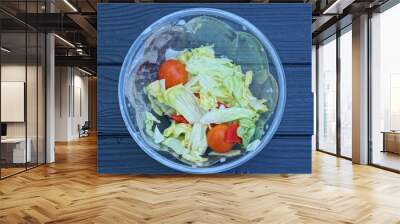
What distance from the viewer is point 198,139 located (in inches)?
220

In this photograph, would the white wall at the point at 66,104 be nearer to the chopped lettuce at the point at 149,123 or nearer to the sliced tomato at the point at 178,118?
the chopped lettuce at the point at 149,123

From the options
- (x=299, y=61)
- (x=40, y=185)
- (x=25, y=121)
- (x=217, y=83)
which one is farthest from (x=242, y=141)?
(x=25, y=121)

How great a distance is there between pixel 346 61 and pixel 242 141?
4741 mm

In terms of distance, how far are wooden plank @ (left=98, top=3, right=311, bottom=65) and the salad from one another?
65 cm

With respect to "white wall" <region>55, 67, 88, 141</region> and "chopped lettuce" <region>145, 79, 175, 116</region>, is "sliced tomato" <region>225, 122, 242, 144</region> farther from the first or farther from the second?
"white wall" <region>55, 67, 88, 141</region>

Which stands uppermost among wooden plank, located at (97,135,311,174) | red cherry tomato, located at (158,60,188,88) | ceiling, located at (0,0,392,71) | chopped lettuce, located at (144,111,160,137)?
ceiling, located at (0,0,392,71)

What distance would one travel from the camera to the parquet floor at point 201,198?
3.90m

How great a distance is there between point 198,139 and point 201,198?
1.05 m

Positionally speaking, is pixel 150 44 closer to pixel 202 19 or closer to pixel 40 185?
pixel 202 19

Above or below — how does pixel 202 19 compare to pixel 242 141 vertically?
above

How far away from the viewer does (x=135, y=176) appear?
6438 millimetres

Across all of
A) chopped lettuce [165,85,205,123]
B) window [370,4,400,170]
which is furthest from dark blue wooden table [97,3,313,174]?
window [370,4,400,170]

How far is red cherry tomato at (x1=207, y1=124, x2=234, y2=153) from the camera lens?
5602 mm

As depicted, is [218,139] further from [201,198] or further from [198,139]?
[201,198]
